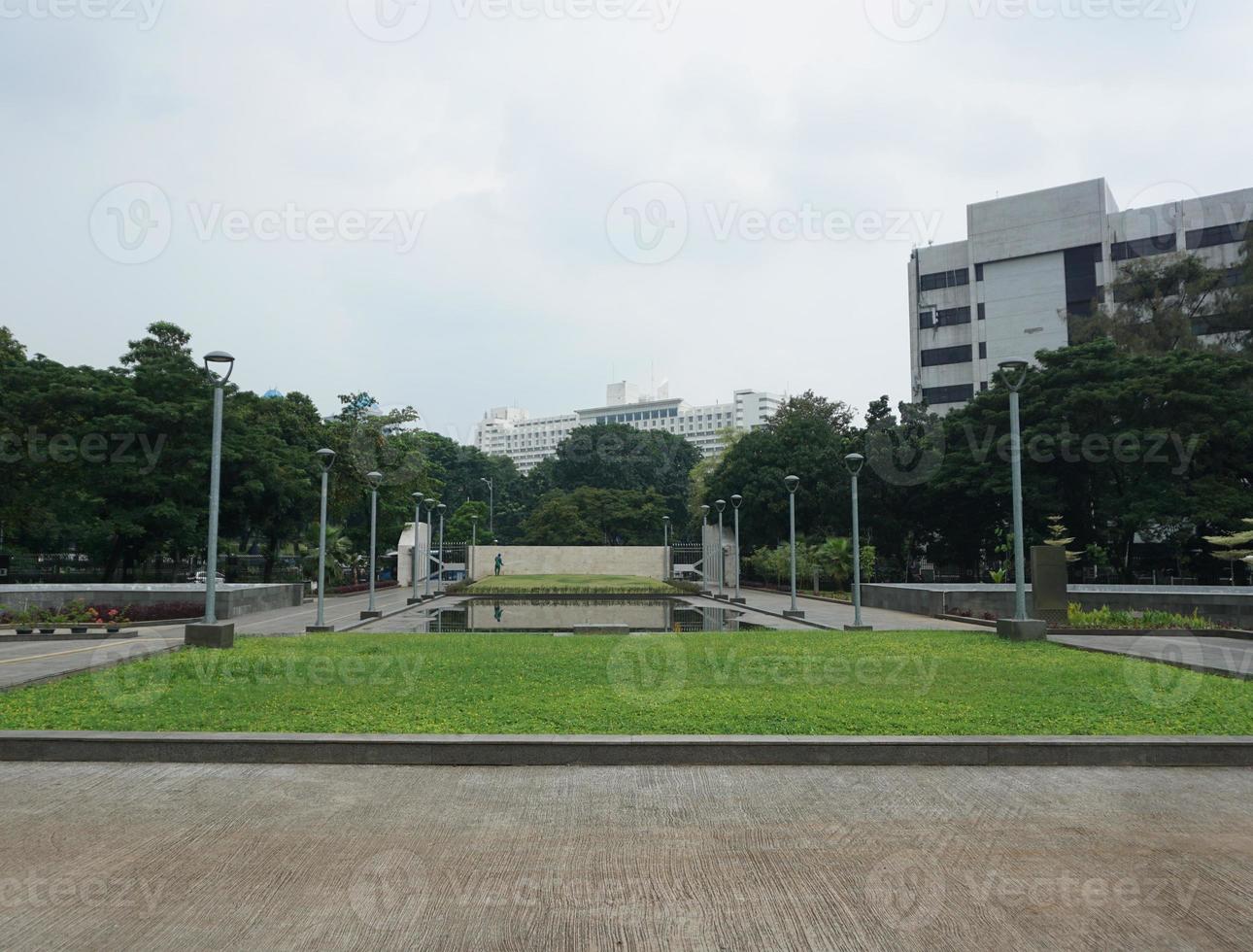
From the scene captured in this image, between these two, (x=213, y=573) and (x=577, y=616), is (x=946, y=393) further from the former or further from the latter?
(x=213, y=573)

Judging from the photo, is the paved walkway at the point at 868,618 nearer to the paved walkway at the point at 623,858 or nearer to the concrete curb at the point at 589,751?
the concrete curb at the point at 589,751

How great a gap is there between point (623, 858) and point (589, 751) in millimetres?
2175

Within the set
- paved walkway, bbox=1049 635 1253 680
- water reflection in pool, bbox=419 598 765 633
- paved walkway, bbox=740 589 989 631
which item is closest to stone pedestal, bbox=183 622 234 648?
water reflection in pool, bbox=419 598 765 633

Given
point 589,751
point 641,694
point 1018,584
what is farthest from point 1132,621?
point 589,751

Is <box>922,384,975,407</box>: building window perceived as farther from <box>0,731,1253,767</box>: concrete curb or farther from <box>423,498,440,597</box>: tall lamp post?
<box>0,731,1253,767</box>: concrete curb

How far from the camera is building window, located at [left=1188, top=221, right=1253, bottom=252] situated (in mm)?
54719

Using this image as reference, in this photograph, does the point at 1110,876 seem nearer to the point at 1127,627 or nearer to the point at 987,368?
the point at 1127,627

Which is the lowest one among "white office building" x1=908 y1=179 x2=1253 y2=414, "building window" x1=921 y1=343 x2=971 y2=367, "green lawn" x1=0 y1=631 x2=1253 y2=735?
"green lawn" x1=0 y1=631 x2=1253 y2=735

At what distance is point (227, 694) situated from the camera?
375 inches

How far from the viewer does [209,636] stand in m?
14.8

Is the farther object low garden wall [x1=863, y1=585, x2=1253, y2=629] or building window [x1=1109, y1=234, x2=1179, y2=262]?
building window [x1=1109, y1=234, x2=1179, y2=262]

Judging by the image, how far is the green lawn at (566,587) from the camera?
3991 cm

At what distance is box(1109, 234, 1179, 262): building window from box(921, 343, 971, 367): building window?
10926 millimetres

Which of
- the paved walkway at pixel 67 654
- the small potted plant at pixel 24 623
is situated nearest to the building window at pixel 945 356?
the paved walkway at pixel 67 654
